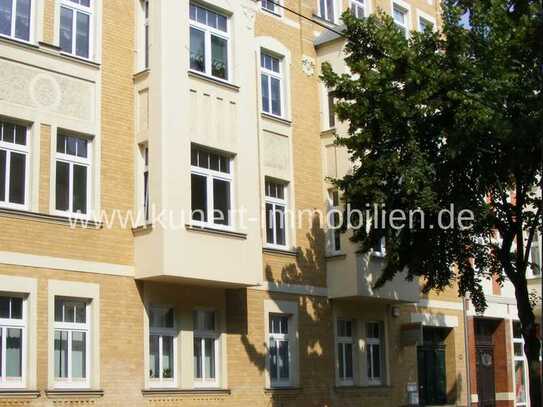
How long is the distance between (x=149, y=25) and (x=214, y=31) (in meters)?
1.78

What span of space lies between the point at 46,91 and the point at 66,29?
5.18ft

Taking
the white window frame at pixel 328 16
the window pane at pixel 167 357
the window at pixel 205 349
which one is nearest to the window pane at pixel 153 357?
the window pane at pixel 167 357

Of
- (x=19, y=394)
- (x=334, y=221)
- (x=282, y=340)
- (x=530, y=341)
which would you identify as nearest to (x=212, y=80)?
→ (x=334, y=221)

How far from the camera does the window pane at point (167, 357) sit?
777 inches

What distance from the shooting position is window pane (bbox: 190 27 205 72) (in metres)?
20.6

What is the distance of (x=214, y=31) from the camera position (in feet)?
69.7

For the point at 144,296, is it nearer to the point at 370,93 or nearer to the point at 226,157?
the point at 226,157

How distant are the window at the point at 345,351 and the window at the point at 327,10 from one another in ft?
27.9

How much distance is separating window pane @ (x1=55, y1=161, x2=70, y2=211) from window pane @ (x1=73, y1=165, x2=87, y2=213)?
7.0 inches

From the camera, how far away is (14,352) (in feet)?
56.4

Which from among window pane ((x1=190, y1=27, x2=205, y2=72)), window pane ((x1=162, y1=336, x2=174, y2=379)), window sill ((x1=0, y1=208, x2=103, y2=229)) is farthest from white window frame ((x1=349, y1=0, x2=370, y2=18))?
window pane ((x1=162, y1=336, x2=174, y2=379))

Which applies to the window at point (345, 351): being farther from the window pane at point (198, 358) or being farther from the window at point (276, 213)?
the window pane at point (198, 358)

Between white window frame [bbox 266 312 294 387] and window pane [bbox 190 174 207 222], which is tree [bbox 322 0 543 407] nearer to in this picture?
window pane [bbox 190 174 207 222]

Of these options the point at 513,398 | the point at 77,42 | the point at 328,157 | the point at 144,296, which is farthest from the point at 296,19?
the point at 513,398
